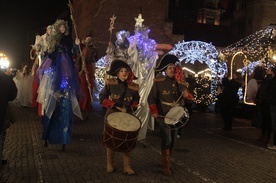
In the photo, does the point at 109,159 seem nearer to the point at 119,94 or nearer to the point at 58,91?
the point at 119,94

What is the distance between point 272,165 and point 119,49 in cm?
499

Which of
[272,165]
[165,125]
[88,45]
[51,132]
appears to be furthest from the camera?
[88,45]

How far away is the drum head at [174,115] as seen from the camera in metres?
5.79

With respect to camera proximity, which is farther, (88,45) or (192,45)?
(192,45)

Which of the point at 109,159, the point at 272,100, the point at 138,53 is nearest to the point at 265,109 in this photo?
the point at 272,100

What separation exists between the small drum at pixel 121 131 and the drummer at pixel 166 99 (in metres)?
0.56

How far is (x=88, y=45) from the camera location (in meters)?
10.8

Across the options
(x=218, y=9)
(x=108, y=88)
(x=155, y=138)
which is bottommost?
(x=155, y=138)

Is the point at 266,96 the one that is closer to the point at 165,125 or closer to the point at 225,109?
the point at 225,109

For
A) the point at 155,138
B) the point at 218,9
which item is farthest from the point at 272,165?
the point at 218,9

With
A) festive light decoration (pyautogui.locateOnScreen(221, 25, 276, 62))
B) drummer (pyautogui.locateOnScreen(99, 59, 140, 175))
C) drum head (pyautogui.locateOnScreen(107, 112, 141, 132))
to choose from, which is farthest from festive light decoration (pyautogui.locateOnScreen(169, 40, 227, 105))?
drum head (pyautogui.locateOnScreen(107, 112, 141, 132))

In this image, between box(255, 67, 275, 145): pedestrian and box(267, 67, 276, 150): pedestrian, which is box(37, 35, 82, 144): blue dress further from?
box(255, 67, 275, 145): pedestrian

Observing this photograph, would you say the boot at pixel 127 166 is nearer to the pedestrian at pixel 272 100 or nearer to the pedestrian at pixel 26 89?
the pedestrian at pixel 272 100

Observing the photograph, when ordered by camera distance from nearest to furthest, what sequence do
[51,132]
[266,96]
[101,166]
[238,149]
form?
[101,166] < [51,132] < [238,149] < [266,96]
